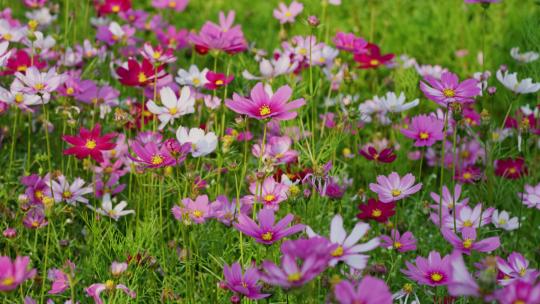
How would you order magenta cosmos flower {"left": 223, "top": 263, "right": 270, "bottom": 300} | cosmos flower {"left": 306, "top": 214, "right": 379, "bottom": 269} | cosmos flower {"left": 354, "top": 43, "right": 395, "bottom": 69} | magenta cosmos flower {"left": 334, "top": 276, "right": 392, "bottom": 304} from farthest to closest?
cosmos flower {"left": 354, "top": 43, "right": 395, "bottom": 69} < magenta cosmos flower {"left": 223, "top": 263, "right": 270, "bottom": 300} < cosmos flower {"left": 306, "top": 214, "right": 379, "bottom": 269} < magenta cosmos flower {"left": 334, "top": 276, "right": 392, "bottom": 304}

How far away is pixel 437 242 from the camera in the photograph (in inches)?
65.6

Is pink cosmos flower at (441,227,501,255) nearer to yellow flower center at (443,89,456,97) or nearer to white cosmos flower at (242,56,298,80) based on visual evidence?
yellow flower center at (443,89,456,97)

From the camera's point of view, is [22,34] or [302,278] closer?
[302,278]

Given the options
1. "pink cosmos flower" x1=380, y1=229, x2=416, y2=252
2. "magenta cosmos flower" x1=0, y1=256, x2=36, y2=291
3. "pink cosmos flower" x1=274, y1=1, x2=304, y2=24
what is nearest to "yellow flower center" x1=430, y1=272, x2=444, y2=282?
"pink cosmos flower" x1=380, y1=229, x2=416, y2=252

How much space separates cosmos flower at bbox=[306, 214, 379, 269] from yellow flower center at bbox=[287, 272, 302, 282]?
0.07 metres

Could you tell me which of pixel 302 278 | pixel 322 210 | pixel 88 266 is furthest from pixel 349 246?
pixel 322 210

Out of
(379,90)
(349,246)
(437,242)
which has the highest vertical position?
(349,246)

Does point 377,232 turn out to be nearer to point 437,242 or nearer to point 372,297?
point 437,242

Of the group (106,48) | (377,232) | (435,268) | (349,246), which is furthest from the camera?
(106,48)

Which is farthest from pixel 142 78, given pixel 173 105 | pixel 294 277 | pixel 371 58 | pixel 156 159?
pixel 294 277

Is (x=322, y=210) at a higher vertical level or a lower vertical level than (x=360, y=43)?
lower

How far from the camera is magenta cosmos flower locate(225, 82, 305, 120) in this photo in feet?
4.11

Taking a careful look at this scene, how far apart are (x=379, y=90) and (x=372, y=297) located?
1.35m

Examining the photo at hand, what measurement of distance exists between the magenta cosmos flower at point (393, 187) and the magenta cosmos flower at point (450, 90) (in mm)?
142
